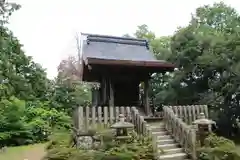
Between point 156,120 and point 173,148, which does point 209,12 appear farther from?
point 173,148

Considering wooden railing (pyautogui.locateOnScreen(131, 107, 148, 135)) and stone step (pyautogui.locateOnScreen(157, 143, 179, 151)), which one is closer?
wooden railing (pyautogui.locateOnScreen(131, 107, 148, 135))

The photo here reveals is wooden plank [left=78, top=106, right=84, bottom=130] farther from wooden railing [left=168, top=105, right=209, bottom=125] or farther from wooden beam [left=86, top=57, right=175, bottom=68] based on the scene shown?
wooden railing [left=168, top=105, right=209, bottom=125]

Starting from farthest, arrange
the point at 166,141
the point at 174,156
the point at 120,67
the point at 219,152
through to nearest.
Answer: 1. the point at 120,67
2. the point at 166,141
3. the point at 174,156
4. the point at 219,152

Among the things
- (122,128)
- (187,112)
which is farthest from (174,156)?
(187,112)

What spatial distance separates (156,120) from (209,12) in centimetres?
1124

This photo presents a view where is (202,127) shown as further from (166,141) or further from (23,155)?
(23,155)

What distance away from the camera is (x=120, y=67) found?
10625 mm

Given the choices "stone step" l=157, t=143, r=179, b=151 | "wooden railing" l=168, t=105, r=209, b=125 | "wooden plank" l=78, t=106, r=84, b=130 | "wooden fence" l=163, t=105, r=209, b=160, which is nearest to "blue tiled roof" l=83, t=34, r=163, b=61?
"wooden railing" l=168, t=105, r=209, b=125

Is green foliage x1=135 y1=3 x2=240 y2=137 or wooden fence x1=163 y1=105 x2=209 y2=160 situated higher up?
green foliage x1=135 y1=3 x2=240 y2=137

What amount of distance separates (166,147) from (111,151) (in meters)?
2.14

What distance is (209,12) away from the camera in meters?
18.6

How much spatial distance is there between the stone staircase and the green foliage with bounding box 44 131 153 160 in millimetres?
469

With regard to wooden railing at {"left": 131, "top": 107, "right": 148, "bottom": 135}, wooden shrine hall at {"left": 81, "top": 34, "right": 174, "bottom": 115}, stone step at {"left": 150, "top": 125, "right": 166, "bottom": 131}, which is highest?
wooden shrine hall at {"left": 81, "top": 34, "right": 174, "bottom": 115}

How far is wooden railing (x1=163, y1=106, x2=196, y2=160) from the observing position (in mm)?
7797
